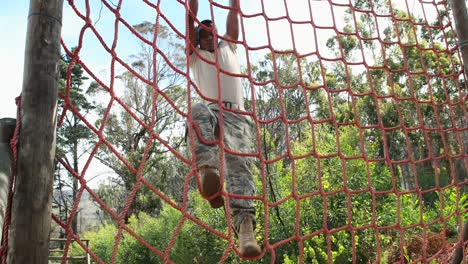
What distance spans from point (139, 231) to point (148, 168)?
5.13 m

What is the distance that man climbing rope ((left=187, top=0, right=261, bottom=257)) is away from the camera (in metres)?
1.67

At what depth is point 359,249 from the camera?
5.02 metres

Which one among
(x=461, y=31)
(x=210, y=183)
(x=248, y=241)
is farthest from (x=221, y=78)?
(x=461, y=31)

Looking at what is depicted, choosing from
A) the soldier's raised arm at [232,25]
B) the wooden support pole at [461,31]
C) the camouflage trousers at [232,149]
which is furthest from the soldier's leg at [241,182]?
the wooden support pole at [461,31]

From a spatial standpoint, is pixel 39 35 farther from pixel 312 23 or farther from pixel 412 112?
pixel 412 112

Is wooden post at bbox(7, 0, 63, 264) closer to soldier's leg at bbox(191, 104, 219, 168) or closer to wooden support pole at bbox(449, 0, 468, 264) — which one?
soldier's leg at bbox(191, 104, 219, 168)

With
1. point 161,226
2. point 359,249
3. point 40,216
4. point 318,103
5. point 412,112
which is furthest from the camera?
point 318,103

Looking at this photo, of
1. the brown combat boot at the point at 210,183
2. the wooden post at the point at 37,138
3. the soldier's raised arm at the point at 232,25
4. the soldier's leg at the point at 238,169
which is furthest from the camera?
the soldier's raised arm at the point at 232,25

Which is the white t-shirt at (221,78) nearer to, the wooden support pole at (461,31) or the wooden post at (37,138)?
the wooden post at (37,138)

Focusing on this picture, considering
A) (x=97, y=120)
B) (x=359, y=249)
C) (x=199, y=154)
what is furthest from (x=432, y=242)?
(x=97, y=120)

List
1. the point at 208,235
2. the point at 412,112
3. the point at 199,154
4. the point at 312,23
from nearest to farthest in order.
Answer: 1. the point at 199,154
2. the point at 312,23
3. the point at 208,235
4. the point at 412,112

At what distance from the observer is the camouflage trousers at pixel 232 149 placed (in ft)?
5.64

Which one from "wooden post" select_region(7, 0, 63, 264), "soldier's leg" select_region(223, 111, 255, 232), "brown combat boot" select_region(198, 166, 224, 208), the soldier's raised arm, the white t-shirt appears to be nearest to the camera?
"wooden post" select_region(7, 0, 63, 264)

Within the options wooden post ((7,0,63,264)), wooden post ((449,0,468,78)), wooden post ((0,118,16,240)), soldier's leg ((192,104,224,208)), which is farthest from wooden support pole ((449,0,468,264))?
wooden post ((0,118,16,240))
